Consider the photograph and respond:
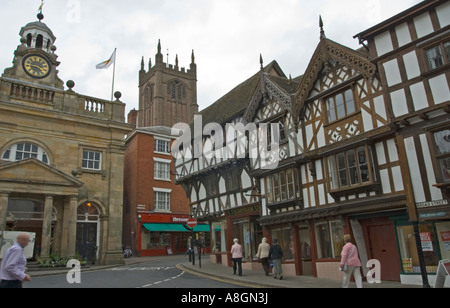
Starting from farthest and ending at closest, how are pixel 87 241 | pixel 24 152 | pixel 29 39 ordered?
pixel 29 39 → pixel 87 241 → pixel 24 152

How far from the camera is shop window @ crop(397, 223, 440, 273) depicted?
10.6 metres

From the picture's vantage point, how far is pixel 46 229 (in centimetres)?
2091

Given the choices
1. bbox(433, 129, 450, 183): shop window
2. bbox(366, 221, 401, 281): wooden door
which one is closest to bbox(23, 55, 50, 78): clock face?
bbox(366, 221, 401, 281): wooden door

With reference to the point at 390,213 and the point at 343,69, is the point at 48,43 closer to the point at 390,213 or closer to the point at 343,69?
→ the point at 343,69

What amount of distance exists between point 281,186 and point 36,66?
20821 millimetres

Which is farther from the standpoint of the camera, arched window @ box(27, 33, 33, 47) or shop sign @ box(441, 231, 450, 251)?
arched window @ box(27, 33, 33, 47)

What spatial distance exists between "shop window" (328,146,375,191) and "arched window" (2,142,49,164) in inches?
742

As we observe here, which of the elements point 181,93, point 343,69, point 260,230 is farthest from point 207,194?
point 181,93

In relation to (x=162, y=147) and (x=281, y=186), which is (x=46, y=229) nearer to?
(x=281, y=186)

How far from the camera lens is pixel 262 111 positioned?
18.1 m

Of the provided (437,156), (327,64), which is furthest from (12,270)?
(327,64)

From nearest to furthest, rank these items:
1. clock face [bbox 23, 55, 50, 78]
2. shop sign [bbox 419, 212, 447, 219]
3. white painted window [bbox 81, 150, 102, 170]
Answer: shop sign [bbox 419, 212, 447, 219], white painted window [bbox 81, 150, 102, 170], clock face [bbox 23, 55, 50, 78]

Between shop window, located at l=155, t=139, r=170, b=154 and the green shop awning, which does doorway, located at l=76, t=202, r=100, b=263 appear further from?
shop window, located at l=155, t=139, r=170, b=154

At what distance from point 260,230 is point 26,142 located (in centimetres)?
1624
